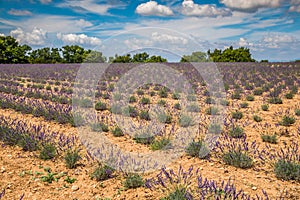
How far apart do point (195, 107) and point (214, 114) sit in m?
0.71

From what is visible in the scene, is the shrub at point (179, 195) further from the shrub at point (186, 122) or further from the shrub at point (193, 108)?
the shrub at point (193, 108)

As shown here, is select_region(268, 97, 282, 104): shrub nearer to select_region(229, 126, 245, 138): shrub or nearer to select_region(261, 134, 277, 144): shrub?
select_region(229, 126, 245, 138): shrub

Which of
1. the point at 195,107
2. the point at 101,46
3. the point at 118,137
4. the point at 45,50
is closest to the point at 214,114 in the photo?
the point at 195,107

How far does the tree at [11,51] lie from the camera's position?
193 ft

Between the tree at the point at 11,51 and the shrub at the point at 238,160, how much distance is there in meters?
63.2

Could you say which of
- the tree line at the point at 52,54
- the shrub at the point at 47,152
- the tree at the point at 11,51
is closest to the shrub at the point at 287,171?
the shrub at the point at 47,152

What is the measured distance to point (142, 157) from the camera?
16.5 feet

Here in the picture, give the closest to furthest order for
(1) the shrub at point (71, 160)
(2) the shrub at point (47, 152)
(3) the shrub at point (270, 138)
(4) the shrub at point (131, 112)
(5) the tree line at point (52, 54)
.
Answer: (1) the shrub at point (71, 160) < (2) the shrub at point (47, 152) < (3) the shrub at point (270, 138) < (4) the shrub at point (131, 112) < (5) the tree line at point (52, 54)

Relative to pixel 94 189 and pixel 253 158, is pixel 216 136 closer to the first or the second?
pixel 253 158

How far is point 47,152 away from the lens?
197 inches

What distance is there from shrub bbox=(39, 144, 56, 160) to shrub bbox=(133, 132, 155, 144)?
176 cm

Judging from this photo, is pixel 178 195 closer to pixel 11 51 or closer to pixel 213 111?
pixel 213 111

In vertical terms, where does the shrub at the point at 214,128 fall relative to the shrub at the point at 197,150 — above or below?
above

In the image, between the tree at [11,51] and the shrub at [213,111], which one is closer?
the shrub at [213,111]
